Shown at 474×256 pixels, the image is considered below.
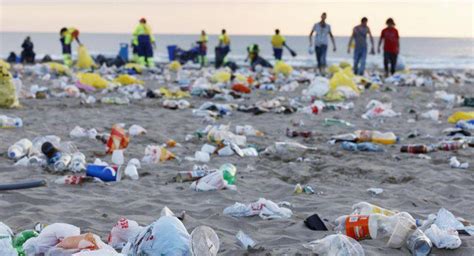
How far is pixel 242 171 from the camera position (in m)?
4.87

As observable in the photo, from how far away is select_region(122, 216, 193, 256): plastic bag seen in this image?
234cm

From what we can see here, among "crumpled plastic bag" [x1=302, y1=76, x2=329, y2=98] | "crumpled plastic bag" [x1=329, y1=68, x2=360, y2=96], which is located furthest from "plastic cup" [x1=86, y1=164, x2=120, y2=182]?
"crumpled plastic bag" [x1=329, y1=68, x2=360, y2=96]

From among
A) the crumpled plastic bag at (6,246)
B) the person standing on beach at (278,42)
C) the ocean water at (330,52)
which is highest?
the person standing on beach at (278,42)

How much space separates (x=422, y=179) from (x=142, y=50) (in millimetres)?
14386

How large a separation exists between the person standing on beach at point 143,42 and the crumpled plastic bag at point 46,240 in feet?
50.5

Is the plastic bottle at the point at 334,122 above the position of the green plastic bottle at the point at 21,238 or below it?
below

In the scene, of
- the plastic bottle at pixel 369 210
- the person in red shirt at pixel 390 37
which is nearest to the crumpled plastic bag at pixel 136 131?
the plastic bottle at pixel 369 210

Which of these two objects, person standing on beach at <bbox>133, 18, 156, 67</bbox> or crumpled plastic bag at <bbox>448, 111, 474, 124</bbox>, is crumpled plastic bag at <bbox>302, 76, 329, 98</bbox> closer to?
crumpled plastic bag at <bbox>448, 111, 474, 124</bbox>

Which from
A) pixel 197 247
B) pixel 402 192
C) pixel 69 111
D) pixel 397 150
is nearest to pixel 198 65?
pixel 69 111

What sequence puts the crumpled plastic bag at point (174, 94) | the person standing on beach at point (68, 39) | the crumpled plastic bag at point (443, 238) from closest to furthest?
the crumpled plastic bag at point (443, 238), the crumpled plastic bag at point (174, 94), the person standing on beach at point (68, 39)

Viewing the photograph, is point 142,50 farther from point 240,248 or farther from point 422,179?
point 240,248

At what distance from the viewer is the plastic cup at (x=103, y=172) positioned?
438 cm

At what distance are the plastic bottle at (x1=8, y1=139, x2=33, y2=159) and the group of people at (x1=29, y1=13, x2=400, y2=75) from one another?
9.89 meters

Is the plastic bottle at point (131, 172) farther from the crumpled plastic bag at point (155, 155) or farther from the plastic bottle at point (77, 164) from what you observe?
the crumpled plastic bag at point (155, 155)
